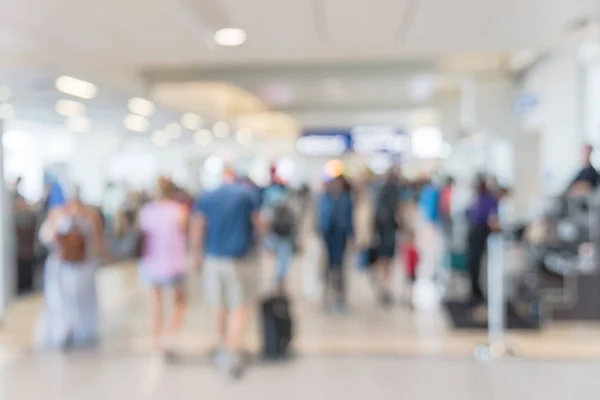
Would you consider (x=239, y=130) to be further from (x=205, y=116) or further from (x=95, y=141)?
(x=95, y=141)

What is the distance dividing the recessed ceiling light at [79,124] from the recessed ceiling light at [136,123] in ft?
3.49

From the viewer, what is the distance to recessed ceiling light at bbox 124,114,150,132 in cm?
1082

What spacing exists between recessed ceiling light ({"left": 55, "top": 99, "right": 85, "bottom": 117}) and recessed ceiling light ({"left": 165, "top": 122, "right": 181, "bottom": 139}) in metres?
3.98

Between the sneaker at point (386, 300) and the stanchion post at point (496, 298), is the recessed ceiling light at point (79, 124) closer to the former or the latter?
the sneaker at point (386, 300)

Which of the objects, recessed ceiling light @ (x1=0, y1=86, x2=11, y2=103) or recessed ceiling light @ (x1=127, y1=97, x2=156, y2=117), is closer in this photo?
recessed ceiling light @ (x1=0, y1=86, x2=11, y2=103)

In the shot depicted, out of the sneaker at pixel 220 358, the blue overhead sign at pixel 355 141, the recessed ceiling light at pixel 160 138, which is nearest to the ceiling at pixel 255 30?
the sneaker at pixel 220 358

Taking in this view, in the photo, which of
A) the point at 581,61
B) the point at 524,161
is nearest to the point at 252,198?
the point at 581,61

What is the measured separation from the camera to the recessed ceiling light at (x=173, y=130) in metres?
12.8

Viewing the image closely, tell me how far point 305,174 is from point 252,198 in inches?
668

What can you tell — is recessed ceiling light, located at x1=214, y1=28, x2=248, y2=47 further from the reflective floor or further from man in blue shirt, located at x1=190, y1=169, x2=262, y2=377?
the reflective floor

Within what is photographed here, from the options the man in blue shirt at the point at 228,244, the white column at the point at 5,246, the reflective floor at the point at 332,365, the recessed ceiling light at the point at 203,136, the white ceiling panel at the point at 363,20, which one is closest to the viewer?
the white ceiling panel at the point at 363,20

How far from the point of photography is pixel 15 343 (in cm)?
661

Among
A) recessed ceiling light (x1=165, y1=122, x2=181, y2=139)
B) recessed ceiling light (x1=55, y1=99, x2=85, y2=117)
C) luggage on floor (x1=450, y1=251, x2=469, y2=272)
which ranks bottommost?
luggage on floor (x1=450, y1=251, x2=469, y2=272)

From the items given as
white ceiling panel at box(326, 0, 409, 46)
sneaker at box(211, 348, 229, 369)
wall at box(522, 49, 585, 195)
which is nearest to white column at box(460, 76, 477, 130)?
wall at box(522, 49, 585, 195)
